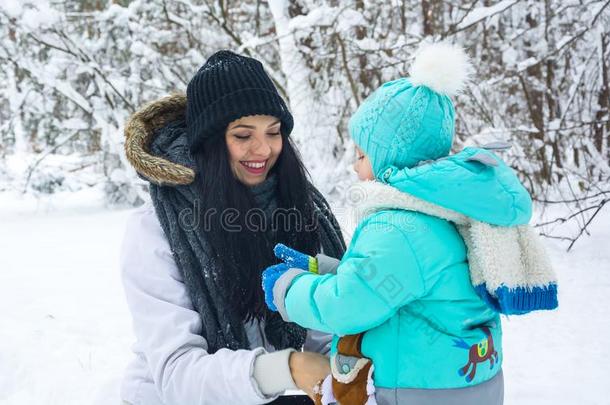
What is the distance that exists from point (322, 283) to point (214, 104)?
0.67m

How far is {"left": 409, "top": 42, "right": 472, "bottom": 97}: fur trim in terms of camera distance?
138 centimetres

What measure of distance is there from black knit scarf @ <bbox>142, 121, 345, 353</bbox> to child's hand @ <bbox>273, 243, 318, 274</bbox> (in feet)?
0.79

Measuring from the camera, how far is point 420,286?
122cm

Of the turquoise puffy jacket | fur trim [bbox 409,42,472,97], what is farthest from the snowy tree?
the turquoise puffy jacket

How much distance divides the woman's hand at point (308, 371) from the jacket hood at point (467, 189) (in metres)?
0.44

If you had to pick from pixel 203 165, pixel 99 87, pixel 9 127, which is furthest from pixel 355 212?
pixel 9 127

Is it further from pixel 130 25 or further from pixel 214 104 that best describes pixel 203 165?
pixel 130 25

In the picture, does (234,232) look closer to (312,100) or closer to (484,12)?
(484,12)

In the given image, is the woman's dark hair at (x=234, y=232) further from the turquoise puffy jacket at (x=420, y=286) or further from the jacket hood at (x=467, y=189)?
the jacket hood at (x=467, y=189)

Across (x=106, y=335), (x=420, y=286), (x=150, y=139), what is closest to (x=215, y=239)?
(x=150, y=139)

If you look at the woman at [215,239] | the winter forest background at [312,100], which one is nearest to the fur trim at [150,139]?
the woman at [215,239]

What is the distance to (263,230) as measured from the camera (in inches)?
68.2

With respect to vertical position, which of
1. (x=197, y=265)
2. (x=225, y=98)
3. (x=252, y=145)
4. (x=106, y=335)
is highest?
(x=225, y=98)

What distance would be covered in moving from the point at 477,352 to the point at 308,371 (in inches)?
16.4
